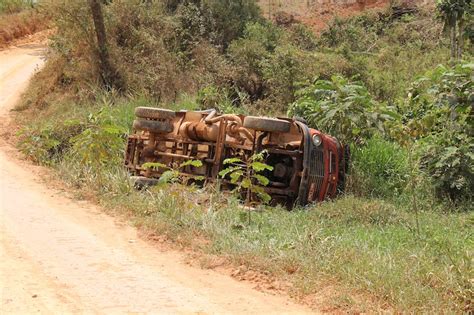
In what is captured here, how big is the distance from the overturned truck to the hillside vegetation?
15.4 inches

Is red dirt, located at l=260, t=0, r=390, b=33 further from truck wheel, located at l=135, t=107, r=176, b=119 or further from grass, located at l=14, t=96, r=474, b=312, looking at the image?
grass, located at l=14, t=96, r=474, b=312

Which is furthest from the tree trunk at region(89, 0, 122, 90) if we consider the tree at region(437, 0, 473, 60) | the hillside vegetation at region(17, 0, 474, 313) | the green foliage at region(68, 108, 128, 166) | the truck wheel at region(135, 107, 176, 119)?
the tree at region(437, 0, 473, 60)

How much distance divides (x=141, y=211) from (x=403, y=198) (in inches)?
177

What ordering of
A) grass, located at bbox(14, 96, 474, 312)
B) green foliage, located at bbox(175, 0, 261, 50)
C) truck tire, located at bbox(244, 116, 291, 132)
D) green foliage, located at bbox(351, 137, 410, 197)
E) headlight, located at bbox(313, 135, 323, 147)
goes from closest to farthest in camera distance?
grass, located at bbox(14, 96, 474, 312) < truck tire, located at bbox(244, 116, 291, 132) < headlight, located at bbox(313, 135, 323, 147) < green foliage, located at bbox(351, 137, 410, 197) < green foliage, located at bbox(175, 0, 261, 50)

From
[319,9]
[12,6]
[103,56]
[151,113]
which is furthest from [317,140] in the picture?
[319,9]

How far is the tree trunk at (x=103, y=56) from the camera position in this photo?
1631cm

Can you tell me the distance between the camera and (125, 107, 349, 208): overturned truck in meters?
8.35

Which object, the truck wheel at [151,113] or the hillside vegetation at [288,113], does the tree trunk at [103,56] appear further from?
the truck wheel at [151,113]

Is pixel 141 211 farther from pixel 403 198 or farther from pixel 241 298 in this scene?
pixel 403 198

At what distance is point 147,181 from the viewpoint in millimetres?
8961

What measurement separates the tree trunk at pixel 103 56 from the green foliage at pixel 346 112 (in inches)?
301

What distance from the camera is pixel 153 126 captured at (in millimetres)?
9391

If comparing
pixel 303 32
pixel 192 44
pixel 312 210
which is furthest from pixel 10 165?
pixel 303 32

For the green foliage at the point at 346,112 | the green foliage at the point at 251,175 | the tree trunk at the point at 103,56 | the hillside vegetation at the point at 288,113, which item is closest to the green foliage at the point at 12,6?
the hillside vegetation at the point at 288,113
